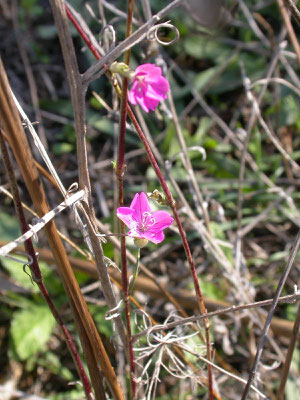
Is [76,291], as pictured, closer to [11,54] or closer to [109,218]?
[109,218]

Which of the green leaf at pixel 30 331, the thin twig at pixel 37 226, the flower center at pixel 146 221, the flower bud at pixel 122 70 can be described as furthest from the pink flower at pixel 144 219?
the green leaf at pixel 30 331

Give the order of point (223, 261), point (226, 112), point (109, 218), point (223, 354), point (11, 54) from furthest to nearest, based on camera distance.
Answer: point (11, 54) → point (226, 112) → point (109, 218) → point (223, 354) → point (223, 261)

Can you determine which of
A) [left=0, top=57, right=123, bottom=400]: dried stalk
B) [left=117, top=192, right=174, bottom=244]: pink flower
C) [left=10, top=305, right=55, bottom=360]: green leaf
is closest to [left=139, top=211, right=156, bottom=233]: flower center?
[left=117, top=192, right=174, bottom=244]: pink flower

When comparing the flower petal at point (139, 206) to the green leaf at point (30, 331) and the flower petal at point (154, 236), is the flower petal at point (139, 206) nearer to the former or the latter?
the flower petal at point (154, 236)

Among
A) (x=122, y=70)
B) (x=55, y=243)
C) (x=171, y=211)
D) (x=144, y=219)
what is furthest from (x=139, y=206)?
(x=171, y=211)

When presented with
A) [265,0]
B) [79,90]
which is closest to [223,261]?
[79,90]

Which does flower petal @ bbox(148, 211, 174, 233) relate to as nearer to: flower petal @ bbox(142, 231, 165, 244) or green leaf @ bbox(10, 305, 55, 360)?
flower petal @ bbox(142, 231, 165, 244)
